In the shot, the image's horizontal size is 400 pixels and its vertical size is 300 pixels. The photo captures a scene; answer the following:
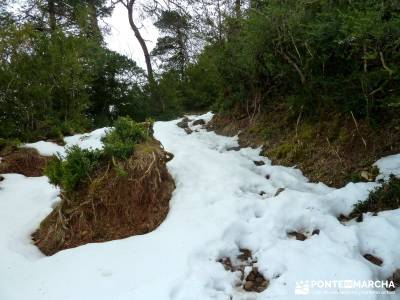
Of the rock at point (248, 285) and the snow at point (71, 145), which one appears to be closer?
the rock at point (248, 285)

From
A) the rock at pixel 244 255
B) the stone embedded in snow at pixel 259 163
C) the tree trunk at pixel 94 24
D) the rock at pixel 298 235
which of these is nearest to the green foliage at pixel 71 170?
the rock at pixel 244 255

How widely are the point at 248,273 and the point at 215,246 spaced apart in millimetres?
444

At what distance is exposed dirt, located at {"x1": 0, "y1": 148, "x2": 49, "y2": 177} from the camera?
5.91 m

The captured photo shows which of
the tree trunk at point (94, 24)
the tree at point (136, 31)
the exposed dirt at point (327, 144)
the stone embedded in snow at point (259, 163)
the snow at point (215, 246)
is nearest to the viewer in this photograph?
the snow at point (215, 246)

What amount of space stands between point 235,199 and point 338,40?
98.2 inches

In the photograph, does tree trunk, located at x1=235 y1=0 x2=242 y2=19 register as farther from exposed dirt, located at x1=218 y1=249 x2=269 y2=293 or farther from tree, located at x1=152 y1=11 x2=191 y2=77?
tree, located at x1=152 y1=11 x2=191 y2=77

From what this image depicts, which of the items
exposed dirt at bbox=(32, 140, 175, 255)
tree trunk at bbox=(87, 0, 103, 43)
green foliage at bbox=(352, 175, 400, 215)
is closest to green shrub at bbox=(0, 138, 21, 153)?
exposed dirt at bbox=(32, 140, 175, 255)

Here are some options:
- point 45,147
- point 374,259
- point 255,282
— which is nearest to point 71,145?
point 45,147

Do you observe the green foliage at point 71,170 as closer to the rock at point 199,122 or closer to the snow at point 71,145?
the snow at point 71,145

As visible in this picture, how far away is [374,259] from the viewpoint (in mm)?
3066

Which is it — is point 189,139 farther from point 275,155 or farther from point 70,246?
point 70,246

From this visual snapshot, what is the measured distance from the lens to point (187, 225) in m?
3.84

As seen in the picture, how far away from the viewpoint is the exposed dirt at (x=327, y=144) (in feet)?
14.7

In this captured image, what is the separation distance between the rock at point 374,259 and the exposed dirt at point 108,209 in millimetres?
2146
